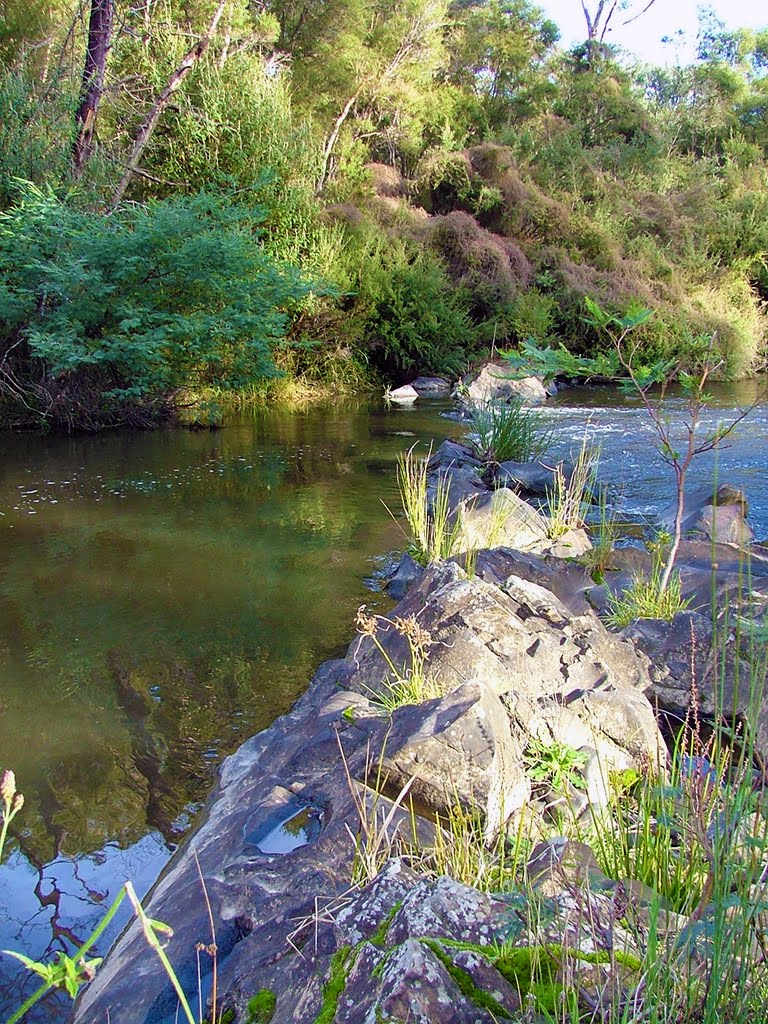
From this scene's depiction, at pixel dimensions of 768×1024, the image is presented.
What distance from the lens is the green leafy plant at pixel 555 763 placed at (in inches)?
107

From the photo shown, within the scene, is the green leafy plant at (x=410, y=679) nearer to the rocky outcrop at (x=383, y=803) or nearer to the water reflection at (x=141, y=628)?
the rocky outcrop at (x=383, y=803)

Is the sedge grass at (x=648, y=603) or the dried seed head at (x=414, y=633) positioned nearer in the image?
the dried seed head at (x=414, y=633)

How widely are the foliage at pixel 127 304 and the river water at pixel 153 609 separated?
0.72 m

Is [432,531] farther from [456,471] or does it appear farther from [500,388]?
[500,388]

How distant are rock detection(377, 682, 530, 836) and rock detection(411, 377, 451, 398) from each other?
13.1 m

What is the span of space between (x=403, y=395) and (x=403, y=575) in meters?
9.79

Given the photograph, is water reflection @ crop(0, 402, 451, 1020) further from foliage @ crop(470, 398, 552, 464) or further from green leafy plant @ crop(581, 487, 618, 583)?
green leafy plant @ crop(581, 487, 618, 583)

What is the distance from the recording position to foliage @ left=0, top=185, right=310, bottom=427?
901 centimetres

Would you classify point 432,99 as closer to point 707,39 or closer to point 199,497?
point 199,497

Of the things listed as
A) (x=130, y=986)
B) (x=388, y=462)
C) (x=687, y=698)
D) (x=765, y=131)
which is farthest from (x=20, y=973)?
(x=765, y=131)

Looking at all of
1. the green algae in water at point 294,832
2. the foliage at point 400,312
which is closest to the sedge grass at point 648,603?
the green algae in water at point 294,832

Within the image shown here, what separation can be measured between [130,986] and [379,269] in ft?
48.5

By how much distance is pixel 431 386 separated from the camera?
1573cm

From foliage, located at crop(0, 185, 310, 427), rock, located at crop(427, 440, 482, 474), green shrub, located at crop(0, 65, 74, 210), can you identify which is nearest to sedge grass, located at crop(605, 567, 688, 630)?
rock, located at crop(427, 440, 482, 474)
